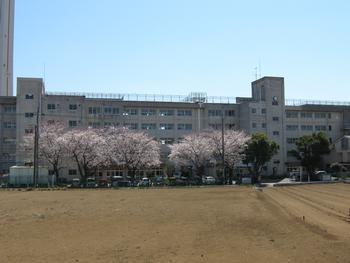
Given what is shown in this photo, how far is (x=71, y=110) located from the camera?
92.5m

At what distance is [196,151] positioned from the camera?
269ft

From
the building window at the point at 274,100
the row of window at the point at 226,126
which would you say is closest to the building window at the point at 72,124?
the row of window at the point at 226,126

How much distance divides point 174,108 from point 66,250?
85.4m

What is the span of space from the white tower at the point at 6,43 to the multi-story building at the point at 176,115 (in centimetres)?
2608

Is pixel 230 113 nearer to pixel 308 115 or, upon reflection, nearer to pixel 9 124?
pixel 308 115

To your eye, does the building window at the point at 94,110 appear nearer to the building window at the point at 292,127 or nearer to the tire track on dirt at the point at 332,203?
the building window at the point at 292,127

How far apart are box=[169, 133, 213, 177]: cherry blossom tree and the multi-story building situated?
1077 cm

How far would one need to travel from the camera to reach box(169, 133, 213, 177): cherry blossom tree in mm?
82000

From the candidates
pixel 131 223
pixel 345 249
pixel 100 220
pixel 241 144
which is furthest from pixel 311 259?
pixel 241 144

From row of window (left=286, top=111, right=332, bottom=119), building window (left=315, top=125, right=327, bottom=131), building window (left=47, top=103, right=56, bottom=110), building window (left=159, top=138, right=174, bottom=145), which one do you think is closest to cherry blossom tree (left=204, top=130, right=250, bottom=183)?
building window (left=159, top=138, right=174, bottom=145)

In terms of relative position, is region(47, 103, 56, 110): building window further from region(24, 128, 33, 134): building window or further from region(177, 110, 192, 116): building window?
region(177, 110, 192, 116): building window

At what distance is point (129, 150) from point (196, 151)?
1157 cm

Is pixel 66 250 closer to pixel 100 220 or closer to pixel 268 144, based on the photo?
pixel 100 220

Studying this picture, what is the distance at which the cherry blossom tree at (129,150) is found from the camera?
77.8 metres
